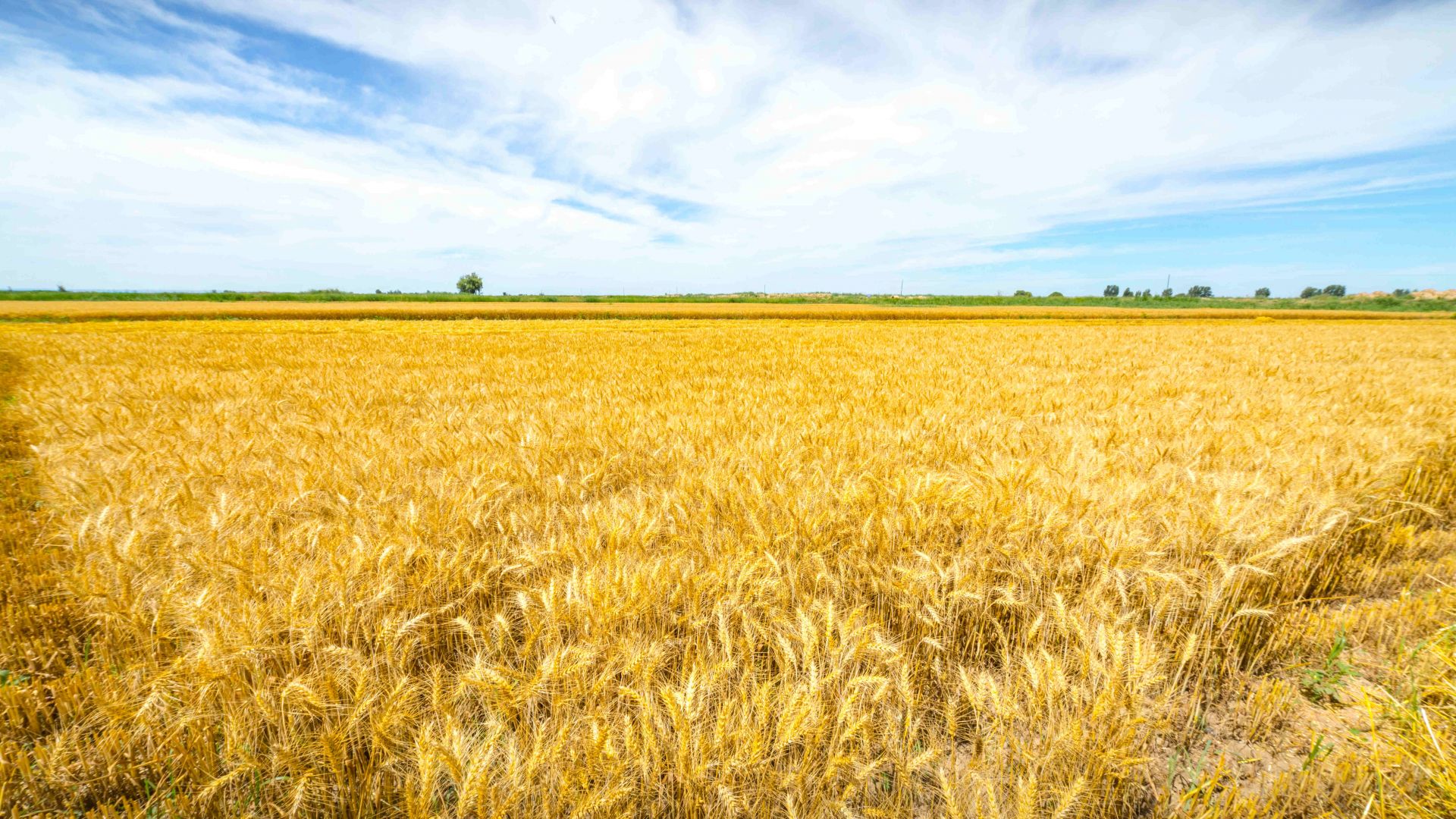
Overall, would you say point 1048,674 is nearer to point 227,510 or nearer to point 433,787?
point 433,787

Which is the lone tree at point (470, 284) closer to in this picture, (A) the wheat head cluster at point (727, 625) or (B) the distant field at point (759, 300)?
(B) the distant field at point (759, 300)

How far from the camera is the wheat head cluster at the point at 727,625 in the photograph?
133cm

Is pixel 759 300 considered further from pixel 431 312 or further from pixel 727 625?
pixel 727 625

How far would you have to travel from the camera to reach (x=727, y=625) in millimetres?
1812

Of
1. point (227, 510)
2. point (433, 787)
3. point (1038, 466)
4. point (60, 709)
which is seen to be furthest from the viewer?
point (1038, 466)

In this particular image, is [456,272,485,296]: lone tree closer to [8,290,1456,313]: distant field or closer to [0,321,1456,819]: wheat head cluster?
[8,290,1456,313]: distant field

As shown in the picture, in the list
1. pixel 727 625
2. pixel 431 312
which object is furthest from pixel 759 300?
pixel 727 625

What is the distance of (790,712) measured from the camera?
4.56 ft

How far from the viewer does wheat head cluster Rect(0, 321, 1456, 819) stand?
133 centimetres

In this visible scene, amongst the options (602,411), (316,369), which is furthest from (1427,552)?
(316,369)

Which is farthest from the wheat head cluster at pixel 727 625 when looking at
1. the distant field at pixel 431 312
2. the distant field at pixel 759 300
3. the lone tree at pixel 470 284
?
the lone tree at pixel 470 284

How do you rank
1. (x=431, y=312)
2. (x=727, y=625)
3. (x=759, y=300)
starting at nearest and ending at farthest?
(x=727, y=625), (x=431, y=312), (x=759, y=300)

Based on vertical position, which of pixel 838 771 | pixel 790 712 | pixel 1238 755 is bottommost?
pixel 1238 755

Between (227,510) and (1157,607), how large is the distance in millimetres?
4274
